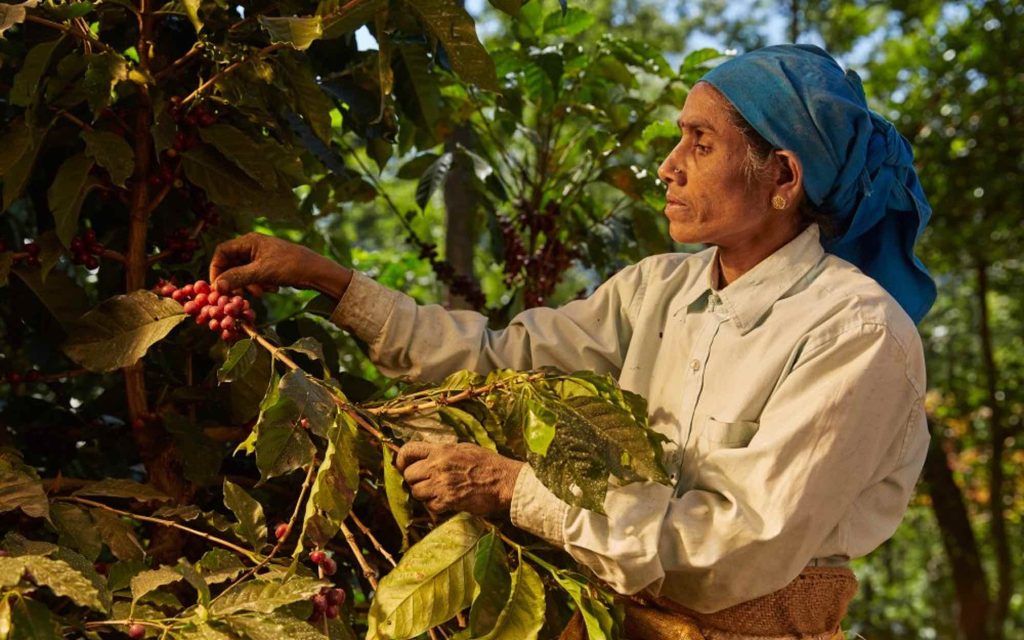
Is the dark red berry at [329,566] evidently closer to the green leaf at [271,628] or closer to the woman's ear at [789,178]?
the green leaf at [271,628]

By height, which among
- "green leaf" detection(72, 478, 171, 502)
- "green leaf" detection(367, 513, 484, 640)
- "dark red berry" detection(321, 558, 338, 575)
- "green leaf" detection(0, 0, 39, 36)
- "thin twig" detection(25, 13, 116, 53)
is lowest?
"green leaf" detection(367, 513, 484, 640)

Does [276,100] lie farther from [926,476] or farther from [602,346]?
[926,476]

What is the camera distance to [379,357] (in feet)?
6.57

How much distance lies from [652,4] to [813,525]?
11.5m

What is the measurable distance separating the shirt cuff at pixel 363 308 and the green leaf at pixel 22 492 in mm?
553

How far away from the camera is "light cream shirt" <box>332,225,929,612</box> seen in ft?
5.18

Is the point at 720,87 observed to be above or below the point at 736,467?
above

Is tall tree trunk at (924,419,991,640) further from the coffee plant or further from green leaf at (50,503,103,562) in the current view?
green leaf at (50,503,103,562)

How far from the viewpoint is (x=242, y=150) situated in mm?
1849

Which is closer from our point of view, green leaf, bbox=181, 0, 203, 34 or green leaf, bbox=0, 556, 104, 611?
green leaf, bbox=0, 556, 104, 611

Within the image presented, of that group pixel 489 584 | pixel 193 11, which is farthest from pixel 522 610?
pixel 193 11

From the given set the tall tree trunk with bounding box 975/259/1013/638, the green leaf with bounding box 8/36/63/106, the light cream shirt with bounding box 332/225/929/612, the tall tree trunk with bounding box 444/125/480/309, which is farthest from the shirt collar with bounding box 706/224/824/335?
the tall tree trunk with bounding box 975/259/1013/638

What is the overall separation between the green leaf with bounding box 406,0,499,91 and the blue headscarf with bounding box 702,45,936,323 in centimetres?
34

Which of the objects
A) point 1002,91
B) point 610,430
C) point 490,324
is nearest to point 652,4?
point 1002,91
